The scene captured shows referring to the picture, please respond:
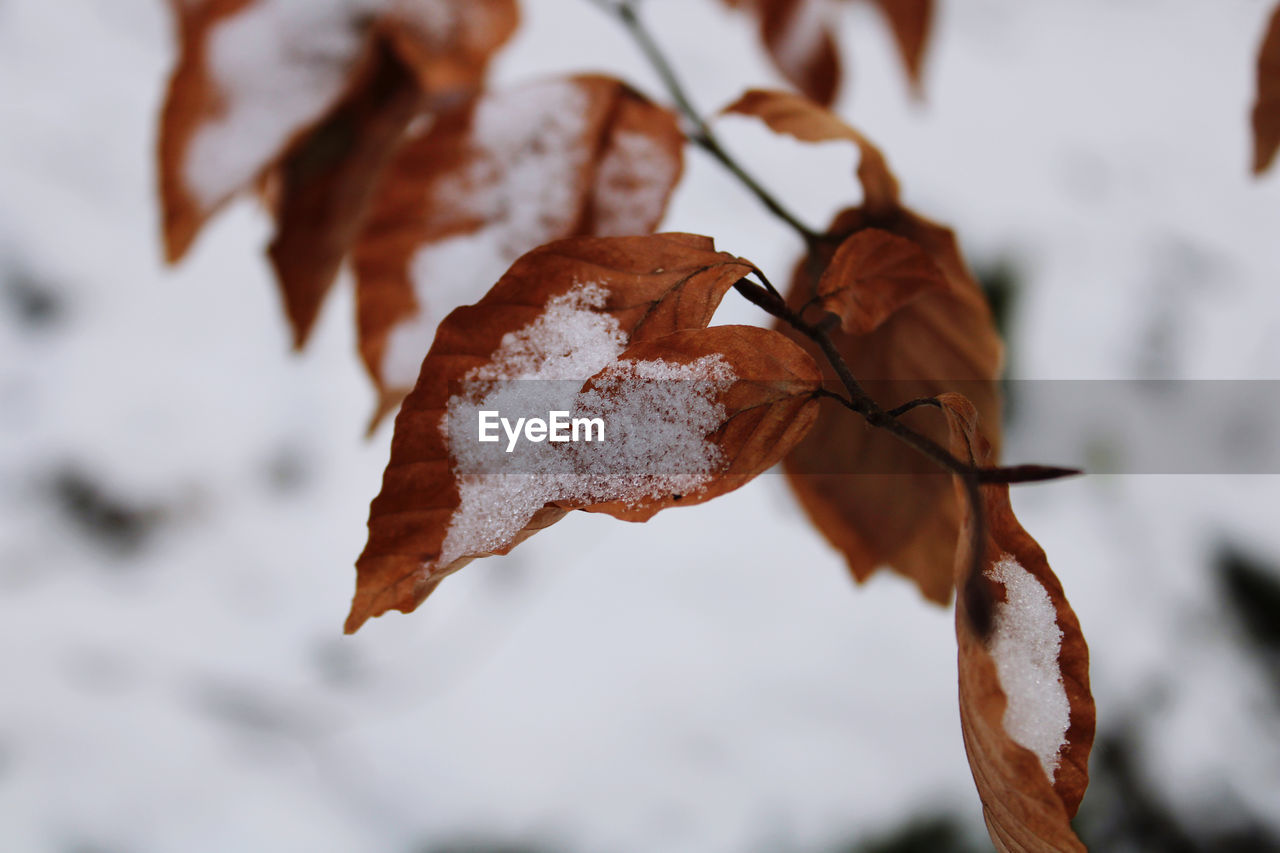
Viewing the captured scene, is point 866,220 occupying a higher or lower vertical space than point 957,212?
higher

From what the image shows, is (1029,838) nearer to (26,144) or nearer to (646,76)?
(646,76)

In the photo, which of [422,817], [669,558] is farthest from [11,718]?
[669,558]

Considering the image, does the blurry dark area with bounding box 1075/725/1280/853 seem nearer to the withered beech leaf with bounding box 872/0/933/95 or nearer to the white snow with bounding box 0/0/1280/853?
the white snow with bounding box 0/0/1280/853

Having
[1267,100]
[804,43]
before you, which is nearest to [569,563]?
[804,43]

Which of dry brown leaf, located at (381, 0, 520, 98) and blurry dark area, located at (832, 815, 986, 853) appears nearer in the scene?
dry brown leaf, located at (381, 0, 520, 98)

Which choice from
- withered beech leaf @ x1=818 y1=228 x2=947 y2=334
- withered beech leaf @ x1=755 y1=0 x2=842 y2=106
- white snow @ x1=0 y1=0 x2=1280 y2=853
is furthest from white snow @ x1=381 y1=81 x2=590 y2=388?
white snow @ x1=0 y1=0 x2=1280 y2=853

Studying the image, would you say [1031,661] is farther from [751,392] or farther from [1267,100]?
[1267,100]
